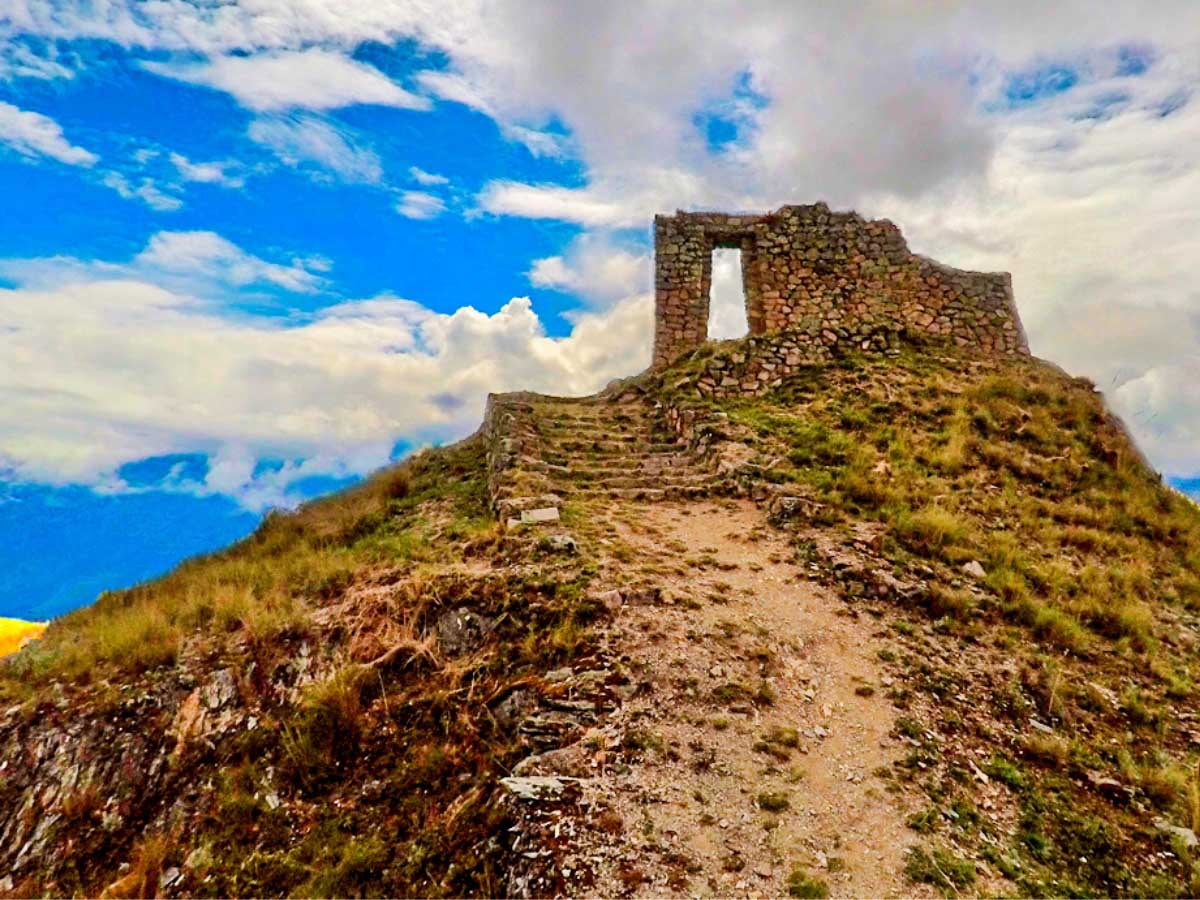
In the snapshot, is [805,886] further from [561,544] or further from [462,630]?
[561,544]

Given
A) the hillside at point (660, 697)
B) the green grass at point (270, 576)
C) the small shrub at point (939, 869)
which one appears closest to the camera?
the small shrub at point (939, 869)

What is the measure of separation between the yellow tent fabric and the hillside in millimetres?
3664

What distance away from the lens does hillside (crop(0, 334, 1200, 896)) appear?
224 inches

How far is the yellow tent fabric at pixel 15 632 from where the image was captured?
1445cm

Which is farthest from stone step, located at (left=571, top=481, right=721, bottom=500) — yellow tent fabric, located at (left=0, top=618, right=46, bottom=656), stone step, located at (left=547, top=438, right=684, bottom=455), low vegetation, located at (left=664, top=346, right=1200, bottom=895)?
yellow tent fabric, located at (left=0, top=618, right=46, bottom=656)

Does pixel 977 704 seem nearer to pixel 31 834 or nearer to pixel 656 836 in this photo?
pixel 656 836

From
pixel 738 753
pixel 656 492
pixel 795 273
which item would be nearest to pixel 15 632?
pixel 656 492

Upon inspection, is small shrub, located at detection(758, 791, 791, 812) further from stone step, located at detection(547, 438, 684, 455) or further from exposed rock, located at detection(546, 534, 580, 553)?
stone step, located at detection(547, 438, 684, 455)

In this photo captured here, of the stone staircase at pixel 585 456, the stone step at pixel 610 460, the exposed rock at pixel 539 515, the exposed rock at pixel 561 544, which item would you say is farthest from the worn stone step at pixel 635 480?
the exposed rock at pixel 561 544

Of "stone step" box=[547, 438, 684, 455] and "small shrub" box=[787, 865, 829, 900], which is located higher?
"stone step" box=[547, 438, 684, 455]

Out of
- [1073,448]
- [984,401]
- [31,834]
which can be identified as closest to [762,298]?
[984,401]

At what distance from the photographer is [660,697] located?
7.03m

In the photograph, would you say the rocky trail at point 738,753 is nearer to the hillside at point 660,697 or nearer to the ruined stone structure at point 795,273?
the hillside at point 660,697

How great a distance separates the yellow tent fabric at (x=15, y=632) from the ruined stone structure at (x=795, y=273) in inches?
597
